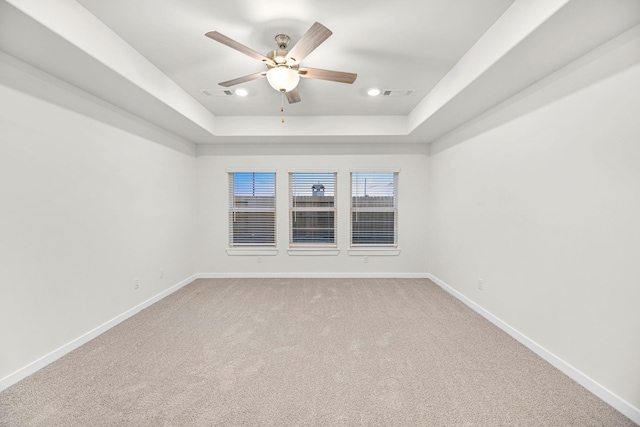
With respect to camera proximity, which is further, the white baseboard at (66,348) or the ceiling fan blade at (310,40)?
the white baseboard at (66,348)

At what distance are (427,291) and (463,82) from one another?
2900mm

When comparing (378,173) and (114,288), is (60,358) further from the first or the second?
(378,173)

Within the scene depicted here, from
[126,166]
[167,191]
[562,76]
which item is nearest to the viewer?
[562,76]

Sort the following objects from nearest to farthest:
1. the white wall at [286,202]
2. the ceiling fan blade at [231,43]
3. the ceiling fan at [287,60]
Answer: the ceiling fan blade at [231,43]
the ceiling fan at [287,60]
the white wall at [286,202]

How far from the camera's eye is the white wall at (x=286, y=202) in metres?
4.68

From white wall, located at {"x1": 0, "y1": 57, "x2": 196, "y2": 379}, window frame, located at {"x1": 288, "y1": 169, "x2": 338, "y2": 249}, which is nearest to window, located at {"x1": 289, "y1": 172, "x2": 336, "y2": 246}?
window frame, located at {"x1": 288, "y1": 169, "x2": 338, "y2": 249}

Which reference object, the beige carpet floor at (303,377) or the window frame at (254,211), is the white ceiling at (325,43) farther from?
the beige carpet floor at (303,377)

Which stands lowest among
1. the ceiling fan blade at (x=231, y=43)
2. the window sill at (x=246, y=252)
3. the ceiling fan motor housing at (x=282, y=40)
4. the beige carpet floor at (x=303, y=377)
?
the beige carpet floor at (x=303, y=377)

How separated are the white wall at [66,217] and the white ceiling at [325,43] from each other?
35cm

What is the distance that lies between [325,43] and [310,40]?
0.50 m

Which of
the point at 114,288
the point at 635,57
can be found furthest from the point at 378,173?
the point at 114,288

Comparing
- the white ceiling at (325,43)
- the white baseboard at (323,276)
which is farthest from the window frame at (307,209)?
the white ceiling at (325,43)

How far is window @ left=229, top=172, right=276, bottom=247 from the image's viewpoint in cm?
481

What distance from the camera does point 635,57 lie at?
1.62m
